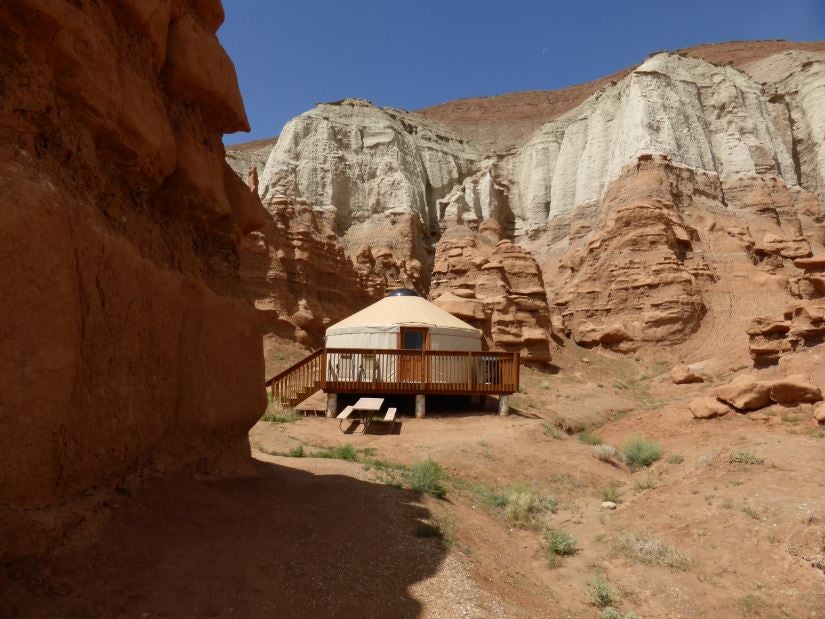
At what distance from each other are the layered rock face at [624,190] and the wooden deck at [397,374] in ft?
29.1

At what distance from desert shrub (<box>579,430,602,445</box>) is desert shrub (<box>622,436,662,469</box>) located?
5.97 feet

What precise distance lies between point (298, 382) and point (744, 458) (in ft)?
34.8

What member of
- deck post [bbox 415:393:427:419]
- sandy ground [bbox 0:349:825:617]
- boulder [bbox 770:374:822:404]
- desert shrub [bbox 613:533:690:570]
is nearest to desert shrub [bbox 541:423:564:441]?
sandy ground [bbox 0:349:825:617]

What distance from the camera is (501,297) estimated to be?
78.9ft

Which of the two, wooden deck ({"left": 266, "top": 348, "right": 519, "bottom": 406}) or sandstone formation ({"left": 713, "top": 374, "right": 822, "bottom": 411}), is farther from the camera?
wooden deck ({"left": 266, "top": 348, "right": 519, "bottom": 406})

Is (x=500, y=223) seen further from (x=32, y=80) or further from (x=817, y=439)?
(x=32, y=80)

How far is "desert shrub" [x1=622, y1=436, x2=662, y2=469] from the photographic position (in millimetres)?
10438

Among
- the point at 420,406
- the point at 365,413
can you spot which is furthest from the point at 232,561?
the point at 420,406

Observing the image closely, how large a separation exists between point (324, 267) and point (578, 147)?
968 inches

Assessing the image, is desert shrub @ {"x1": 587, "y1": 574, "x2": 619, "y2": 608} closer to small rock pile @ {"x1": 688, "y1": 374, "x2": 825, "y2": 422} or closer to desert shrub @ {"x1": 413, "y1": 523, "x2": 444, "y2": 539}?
desert shrub @ {"x1": 413, "y1": 523, "x2": 444, "y2": 539}

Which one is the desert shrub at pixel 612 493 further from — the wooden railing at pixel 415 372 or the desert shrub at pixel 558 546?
the wooden railing at pixel 415 372

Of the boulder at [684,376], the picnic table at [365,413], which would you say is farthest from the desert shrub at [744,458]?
the boulder at [684,376]

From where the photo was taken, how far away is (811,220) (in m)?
32.5

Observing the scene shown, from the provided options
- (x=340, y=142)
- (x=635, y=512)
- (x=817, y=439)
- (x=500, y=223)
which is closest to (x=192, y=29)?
(x=635, y=512)
